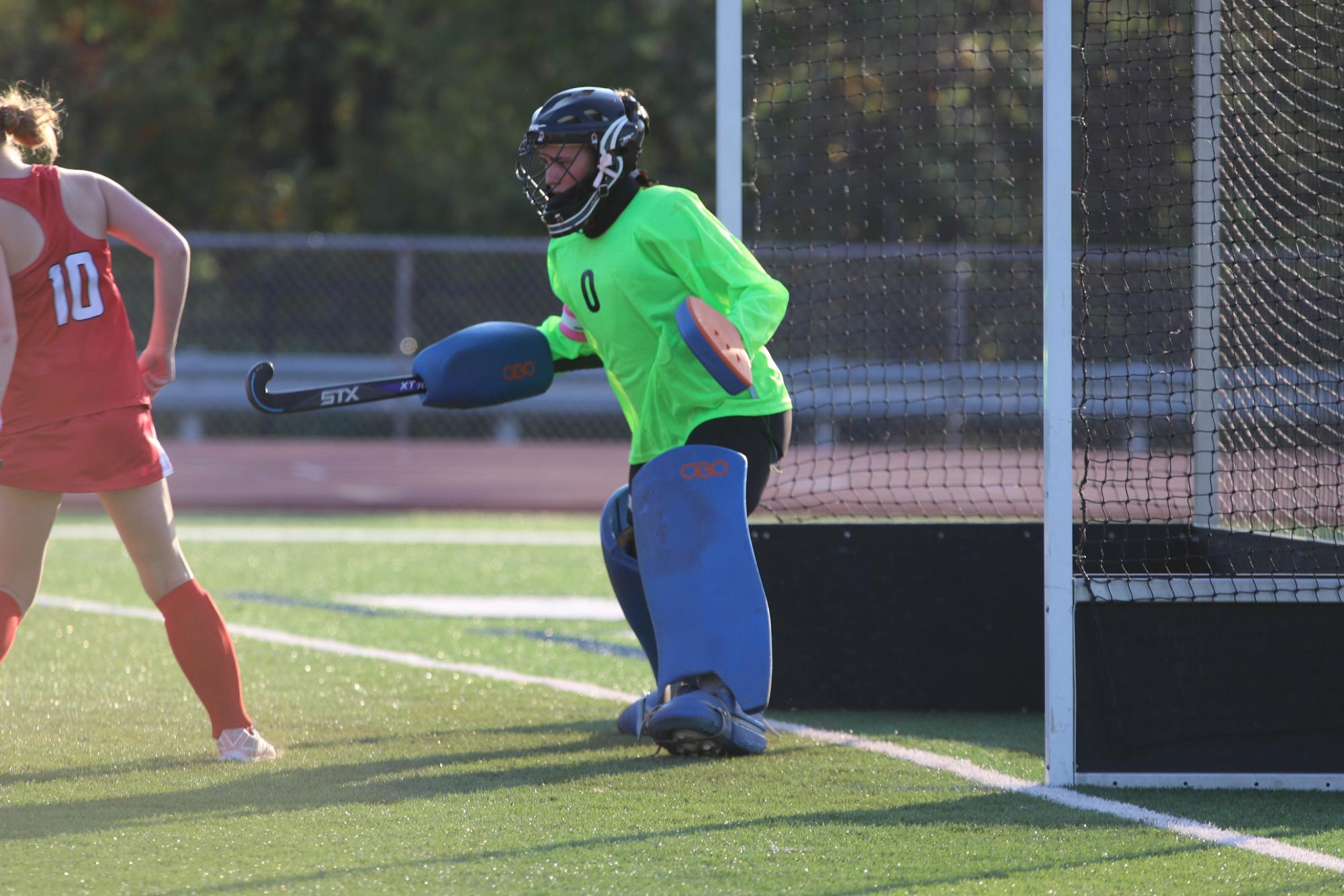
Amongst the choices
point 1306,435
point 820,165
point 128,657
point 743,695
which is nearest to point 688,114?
point 820,165

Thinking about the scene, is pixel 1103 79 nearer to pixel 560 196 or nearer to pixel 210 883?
pixel 560 196

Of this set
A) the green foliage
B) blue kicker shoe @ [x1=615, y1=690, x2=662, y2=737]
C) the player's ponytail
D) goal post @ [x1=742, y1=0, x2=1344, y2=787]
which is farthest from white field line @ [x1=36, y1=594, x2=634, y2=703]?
the green foliage

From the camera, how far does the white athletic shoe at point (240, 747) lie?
459cm

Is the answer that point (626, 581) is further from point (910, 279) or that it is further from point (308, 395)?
point (910, 279)

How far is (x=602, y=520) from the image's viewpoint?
5242 millimetres

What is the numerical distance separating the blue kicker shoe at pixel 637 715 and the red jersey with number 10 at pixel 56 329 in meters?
1.75

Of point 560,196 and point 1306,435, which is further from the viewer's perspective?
point 1306,435

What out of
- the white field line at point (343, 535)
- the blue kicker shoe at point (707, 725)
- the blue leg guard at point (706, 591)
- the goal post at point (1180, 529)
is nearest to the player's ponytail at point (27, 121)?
the blue leg guard at point (706, 591)

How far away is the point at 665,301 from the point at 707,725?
1209 mm

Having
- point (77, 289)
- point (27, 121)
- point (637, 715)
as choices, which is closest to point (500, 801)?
point (637, 715)

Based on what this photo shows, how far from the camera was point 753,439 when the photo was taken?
484 centimetres

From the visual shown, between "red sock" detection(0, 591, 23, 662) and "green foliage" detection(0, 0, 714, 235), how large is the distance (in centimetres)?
1614

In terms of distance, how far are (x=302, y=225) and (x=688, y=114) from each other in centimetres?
604

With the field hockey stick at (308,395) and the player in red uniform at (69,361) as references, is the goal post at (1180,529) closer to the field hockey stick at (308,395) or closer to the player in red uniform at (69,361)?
the field hockey stick at (308,395)
